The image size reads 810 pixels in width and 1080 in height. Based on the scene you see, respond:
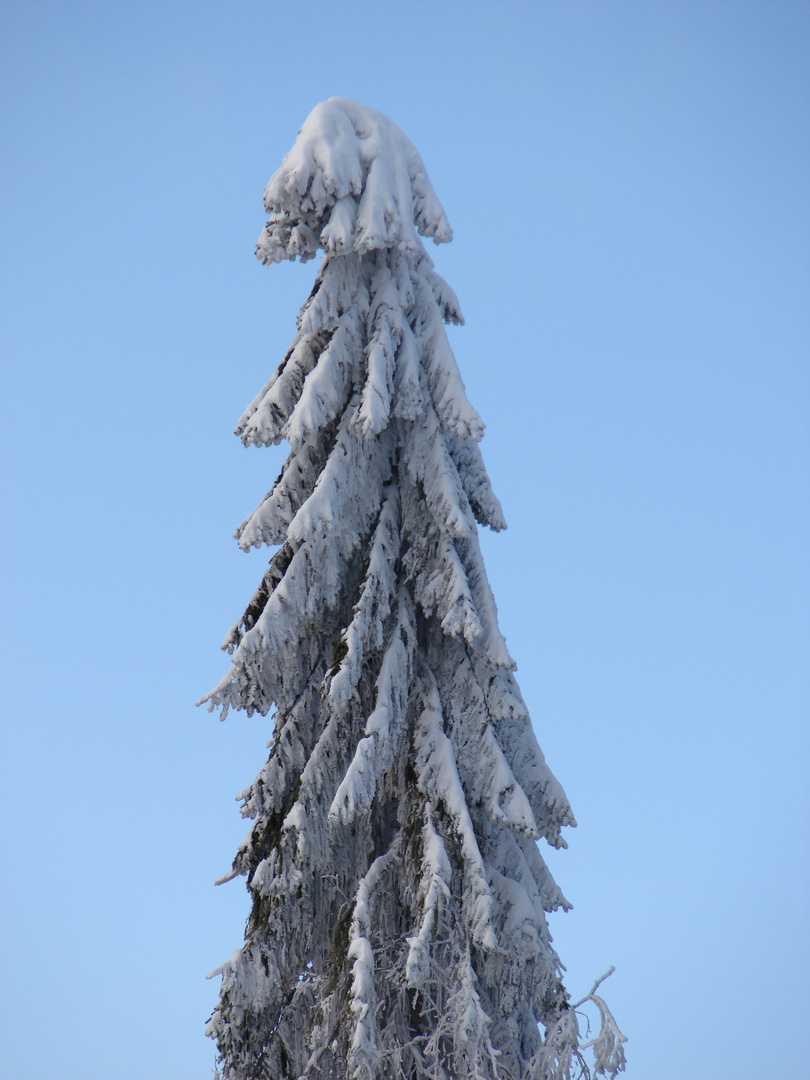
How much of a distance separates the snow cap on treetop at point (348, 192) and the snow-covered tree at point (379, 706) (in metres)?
0.03

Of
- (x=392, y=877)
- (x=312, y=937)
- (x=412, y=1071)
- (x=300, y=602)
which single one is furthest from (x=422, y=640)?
(x=412, y=1071)

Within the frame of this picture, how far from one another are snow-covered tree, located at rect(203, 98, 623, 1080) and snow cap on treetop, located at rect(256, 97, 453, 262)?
32mm

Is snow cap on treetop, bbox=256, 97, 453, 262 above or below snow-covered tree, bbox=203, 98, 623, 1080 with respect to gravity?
above

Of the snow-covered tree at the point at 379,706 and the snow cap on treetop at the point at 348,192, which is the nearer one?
the snow-covered tree at the point at 379,706

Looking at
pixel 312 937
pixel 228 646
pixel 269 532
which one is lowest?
pixel 312 937

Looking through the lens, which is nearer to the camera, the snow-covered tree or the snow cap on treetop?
the snow-covered tree

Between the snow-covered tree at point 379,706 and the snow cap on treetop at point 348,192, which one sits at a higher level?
the snow cap on treetop at point 348,192

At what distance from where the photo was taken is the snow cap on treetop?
11.0 m

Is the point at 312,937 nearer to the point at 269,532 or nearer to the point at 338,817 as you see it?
the point at 338,817

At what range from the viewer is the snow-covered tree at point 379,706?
9.47 meters

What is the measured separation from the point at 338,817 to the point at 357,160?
7.14m

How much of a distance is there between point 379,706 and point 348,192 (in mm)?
5559

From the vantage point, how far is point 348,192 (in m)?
11.2

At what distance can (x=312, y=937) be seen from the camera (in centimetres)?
1027
